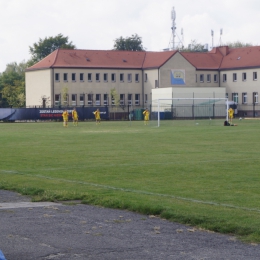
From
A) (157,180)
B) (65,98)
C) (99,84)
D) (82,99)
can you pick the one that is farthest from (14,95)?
(157,180)

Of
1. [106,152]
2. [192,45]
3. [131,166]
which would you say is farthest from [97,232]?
[192,45]

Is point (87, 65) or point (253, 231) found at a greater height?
point (87, 65)

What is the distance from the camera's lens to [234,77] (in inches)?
4537

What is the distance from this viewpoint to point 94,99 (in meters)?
113

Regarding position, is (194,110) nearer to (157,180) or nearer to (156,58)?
(156,58)

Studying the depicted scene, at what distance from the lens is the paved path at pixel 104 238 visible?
8891 millimetres

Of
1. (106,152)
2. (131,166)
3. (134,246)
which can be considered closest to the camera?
(134,246)

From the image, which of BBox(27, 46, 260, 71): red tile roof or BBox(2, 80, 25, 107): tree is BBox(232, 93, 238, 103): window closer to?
BBox(27, 46, 260, 71): red tile roof

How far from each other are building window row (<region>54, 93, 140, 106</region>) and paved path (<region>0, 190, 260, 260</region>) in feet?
315

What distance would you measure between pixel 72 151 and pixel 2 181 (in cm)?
1200

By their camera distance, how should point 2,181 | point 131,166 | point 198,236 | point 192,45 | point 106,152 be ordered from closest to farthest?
point 198,236
point 2,181
point 131,166
point 106,152
point 192,45

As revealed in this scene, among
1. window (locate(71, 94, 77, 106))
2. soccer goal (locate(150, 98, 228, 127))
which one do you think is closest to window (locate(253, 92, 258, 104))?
soccer goal (locate(150, 98, 228, 127))

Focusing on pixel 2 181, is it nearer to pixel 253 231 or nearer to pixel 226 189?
pixel 226 189

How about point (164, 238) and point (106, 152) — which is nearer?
point (164, 238)
